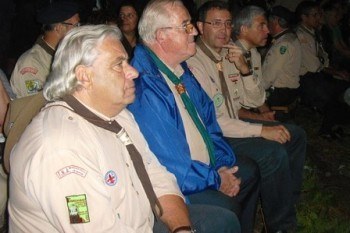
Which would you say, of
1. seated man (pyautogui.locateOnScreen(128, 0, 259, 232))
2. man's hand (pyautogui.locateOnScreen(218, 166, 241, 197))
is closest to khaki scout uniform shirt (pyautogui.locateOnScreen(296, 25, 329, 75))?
seated man (pyautogui.locateOnScreen(128, 0, 259, 232))

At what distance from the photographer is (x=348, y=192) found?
168 inches

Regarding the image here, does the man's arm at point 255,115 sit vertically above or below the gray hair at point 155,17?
below

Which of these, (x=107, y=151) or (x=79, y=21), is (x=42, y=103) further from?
(x=79, y=21)

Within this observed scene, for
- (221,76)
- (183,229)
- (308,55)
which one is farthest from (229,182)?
(308,55)

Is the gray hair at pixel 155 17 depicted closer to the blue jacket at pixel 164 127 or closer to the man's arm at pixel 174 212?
the blue jacket at pixel 164 127

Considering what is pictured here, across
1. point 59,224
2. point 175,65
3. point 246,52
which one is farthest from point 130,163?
point 246,52

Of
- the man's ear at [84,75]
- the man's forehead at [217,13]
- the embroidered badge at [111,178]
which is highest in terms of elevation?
the man's ear at [84,75]

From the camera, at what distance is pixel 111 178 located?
1836 mm

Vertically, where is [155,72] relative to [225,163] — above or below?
above

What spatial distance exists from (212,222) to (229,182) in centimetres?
56

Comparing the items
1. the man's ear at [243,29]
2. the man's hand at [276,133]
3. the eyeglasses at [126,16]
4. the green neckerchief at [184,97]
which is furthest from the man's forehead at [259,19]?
the eyeglasses at [126,16]

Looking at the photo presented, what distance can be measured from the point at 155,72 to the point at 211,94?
0.95 m

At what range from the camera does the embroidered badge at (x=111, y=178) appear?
1814mm

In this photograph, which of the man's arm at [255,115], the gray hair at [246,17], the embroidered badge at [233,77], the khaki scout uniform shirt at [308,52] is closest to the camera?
the embroidered badge at [233,77]
